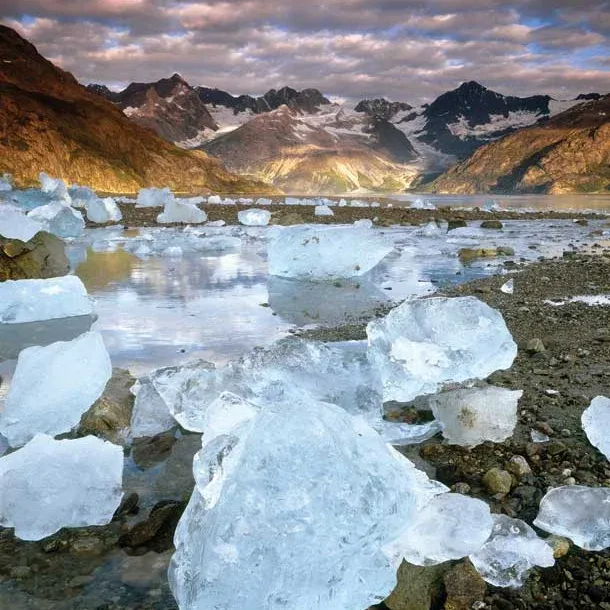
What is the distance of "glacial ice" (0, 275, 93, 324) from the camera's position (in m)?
7.30

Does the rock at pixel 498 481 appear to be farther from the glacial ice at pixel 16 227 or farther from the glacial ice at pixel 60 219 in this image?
the glacial ice at pixel 60 219

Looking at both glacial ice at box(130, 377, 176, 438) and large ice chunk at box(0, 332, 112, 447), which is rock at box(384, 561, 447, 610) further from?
large ice chunk at box(0, 332, 112, 447)

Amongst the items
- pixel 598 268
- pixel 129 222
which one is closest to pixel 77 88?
pixel 129 222

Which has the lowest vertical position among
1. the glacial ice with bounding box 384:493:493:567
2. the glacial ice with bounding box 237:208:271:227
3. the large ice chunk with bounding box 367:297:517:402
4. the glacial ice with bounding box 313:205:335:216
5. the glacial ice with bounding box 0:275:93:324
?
the glacial ice with bounding box 313:205:335:216

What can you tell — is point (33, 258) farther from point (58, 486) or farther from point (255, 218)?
point (255, 218)

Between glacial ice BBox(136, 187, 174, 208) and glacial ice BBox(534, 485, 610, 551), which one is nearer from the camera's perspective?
glacial ice BBox(534, 485, 610, 551)

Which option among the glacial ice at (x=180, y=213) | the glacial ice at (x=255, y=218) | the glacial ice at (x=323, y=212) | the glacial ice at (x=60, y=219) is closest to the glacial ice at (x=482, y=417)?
the glacial ice at (x=60, y=219)

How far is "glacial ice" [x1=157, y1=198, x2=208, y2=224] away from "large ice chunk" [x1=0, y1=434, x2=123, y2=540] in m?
23.2

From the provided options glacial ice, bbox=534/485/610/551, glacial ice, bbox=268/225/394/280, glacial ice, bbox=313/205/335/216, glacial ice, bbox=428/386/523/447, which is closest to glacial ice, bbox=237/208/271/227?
glacial ice, bbox=313/205/335/216

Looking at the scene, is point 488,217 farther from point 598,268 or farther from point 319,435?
point 319,435

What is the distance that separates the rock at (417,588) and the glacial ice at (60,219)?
19.3 metres

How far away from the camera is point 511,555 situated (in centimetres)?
253

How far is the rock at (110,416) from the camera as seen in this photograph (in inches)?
153

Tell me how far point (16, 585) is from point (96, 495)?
58 centimetres
